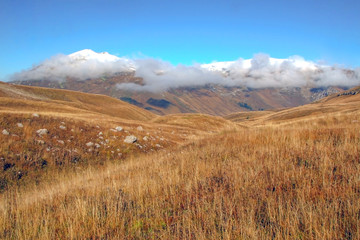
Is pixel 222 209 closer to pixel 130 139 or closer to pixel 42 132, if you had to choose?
pixel 130 139

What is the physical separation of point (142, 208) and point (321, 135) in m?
8.12

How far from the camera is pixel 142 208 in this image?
12.8ft

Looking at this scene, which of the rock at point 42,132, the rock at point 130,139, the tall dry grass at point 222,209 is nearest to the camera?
the tall dry grass at point 222,209

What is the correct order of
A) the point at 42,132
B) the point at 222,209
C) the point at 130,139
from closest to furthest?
the point at 222,209 < the point at 42,132 < the point at 130,139

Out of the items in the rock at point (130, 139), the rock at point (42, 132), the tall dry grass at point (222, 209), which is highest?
the rock at point (42, 132)

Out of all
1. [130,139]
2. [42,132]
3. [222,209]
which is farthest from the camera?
[130,139]

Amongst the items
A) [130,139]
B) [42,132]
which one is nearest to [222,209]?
[130,139]

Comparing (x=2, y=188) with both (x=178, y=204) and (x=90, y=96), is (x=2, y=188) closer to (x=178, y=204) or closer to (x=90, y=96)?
(x=178, y=204)

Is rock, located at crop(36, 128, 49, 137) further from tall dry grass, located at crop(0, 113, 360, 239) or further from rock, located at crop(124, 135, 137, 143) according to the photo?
tall dry grass, located at crop(0, 113, 360, 239)

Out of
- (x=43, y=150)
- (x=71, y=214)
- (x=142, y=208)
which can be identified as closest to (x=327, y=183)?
(x=142, y=208)

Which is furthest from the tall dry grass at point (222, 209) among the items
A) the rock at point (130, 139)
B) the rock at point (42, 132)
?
the rock at point (130, 139)

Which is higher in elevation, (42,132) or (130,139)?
(42,132)

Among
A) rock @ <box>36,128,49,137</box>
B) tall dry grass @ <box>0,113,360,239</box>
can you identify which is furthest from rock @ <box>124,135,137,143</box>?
tall dry grass @ <box>0,113,360,239</box>

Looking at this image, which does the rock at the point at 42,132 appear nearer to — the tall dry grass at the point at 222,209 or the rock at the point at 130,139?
the rock at the point at 130,139
